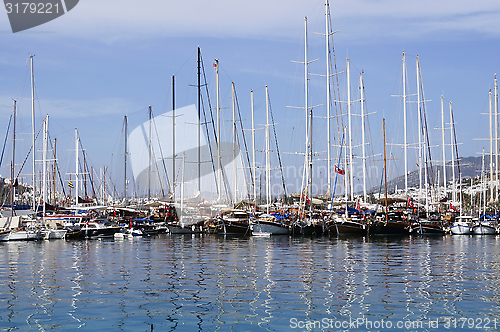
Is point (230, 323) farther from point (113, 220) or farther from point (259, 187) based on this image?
point (259, 187)

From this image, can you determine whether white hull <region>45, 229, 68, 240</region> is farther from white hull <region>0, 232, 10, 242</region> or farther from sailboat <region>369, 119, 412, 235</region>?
sailboat <region>369, 119, 412, 235</region>

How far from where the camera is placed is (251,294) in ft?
53.6

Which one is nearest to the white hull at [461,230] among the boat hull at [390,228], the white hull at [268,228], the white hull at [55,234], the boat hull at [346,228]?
the boat hull at [390,228]

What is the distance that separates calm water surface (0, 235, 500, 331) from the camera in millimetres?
12648

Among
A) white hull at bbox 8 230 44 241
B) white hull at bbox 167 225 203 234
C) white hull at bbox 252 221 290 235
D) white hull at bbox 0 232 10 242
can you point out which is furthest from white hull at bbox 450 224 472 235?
white hull at bbox 0 232 10 242

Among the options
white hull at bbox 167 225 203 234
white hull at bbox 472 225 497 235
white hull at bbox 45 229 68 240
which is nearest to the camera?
white hull at bbox 45 229 68 240

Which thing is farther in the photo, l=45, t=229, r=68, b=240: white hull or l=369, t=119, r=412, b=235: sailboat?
l=369, t=119, r=412, b=235: sailboat

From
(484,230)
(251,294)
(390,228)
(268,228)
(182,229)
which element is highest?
(251,294)

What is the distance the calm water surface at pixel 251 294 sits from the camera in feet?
41.5

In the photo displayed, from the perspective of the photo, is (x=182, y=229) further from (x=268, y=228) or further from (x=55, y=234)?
(x=55, y=234)

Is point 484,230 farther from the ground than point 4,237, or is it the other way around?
point 4,237

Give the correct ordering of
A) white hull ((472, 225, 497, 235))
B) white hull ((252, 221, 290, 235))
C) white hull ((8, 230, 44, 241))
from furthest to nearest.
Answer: white hull ((472, 225, 497, 235)) → white hull ((252, 221, 290, 235)) → white hull ((8, 230, 44, 241))

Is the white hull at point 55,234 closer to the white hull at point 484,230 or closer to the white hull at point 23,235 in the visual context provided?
the white hull at point 23,235

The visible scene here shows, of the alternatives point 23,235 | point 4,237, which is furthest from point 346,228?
point 4,237
